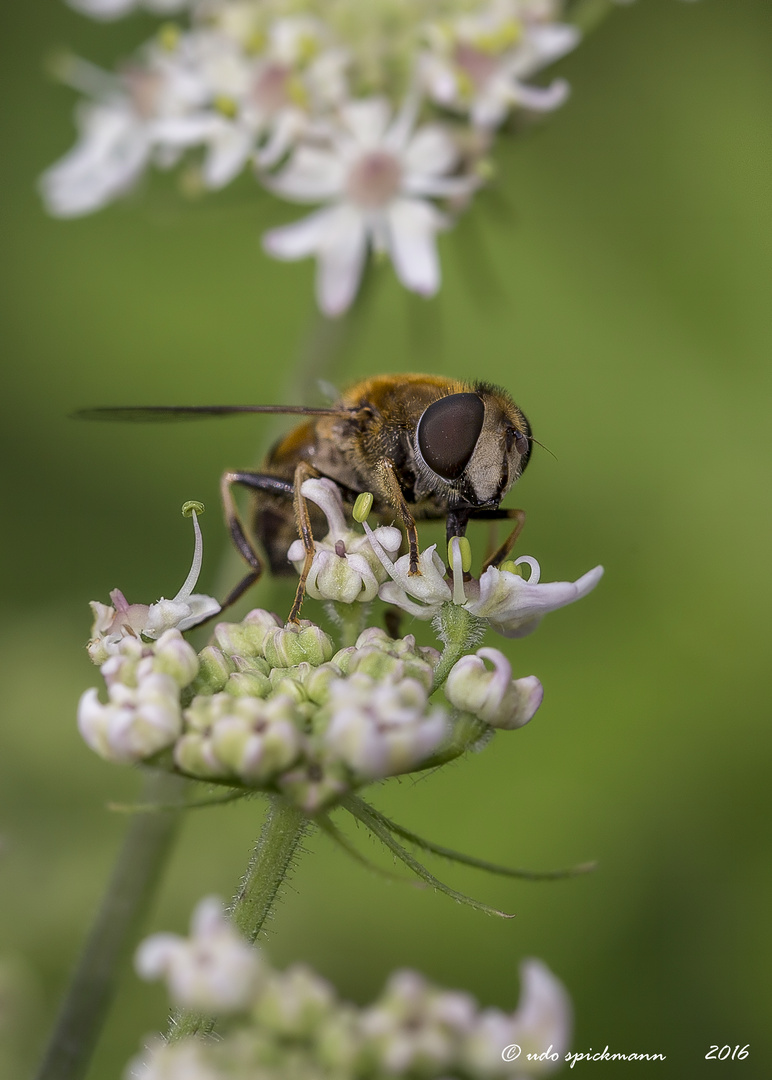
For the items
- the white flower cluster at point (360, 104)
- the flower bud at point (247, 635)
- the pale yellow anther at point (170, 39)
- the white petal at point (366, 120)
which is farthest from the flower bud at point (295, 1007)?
the pale yellow anther at point (170, 39)

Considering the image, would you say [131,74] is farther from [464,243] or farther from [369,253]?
[464,243]

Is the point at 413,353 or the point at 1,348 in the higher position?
the point at 413,353

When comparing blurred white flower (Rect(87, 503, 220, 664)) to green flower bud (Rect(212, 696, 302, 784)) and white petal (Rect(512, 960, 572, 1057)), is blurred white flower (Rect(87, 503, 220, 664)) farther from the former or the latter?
white petal (Rect(512, 960, 572, 1057))

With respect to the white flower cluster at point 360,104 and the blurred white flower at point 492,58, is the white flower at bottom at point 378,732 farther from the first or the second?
the blurred white flower at point 492,58

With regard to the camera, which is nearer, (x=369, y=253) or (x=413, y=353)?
(x=369, y=253)

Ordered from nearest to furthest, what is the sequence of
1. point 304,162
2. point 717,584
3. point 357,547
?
1. point 357,547
2. point 304,162
3. point 717,584

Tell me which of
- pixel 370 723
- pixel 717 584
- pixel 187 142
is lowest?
pixel 370 723

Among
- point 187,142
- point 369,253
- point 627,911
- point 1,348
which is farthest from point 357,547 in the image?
point 1,348
